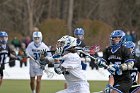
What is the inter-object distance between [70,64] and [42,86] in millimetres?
9348

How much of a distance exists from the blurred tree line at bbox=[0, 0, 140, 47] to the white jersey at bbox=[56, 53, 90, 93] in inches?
1358

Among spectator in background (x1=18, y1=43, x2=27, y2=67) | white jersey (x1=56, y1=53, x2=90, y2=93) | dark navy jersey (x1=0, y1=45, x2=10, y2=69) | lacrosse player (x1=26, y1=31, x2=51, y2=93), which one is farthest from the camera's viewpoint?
spectator in background (x1=18, y1=43, x2=27, y2=67)

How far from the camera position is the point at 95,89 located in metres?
20.2

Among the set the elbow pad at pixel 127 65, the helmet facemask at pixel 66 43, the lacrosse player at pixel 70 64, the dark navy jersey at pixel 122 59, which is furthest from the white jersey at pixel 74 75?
the dark navy jersey at pixel 122 59

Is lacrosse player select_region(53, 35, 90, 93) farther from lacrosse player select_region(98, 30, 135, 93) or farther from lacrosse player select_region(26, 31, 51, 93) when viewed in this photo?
lacrosse player select_region(26, 31, 51, 93)

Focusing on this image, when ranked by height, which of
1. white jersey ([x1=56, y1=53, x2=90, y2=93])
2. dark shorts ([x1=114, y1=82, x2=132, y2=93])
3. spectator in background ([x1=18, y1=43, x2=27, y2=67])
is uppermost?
spectator in background ([x1=18, y1=43, x2=27, y2=67])

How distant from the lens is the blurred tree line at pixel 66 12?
48.9 metres

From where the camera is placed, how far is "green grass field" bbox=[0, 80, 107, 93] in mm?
19703

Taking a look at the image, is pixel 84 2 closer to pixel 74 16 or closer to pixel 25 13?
pixel 74 16

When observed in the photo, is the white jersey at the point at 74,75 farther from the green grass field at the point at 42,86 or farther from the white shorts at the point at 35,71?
the green grass field at the point at 42,86

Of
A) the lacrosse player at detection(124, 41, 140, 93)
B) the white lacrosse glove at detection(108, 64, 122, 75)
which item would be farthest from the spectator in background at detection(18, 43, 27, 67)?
the white lacrosse glove at detection(108, 64, 122, 75)

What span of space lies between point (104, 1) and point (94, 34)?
17.2m

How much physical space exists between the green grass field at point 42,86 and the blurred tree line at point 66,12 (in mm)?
23806

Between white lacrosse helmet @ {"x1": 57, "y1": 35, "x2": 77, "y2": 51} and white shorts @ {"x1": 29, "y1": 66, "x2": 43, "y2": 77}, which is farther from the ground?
white lacrosse helmet @ {"x1": 57, "y1": 35, "x2": 77, "y2": 51}
